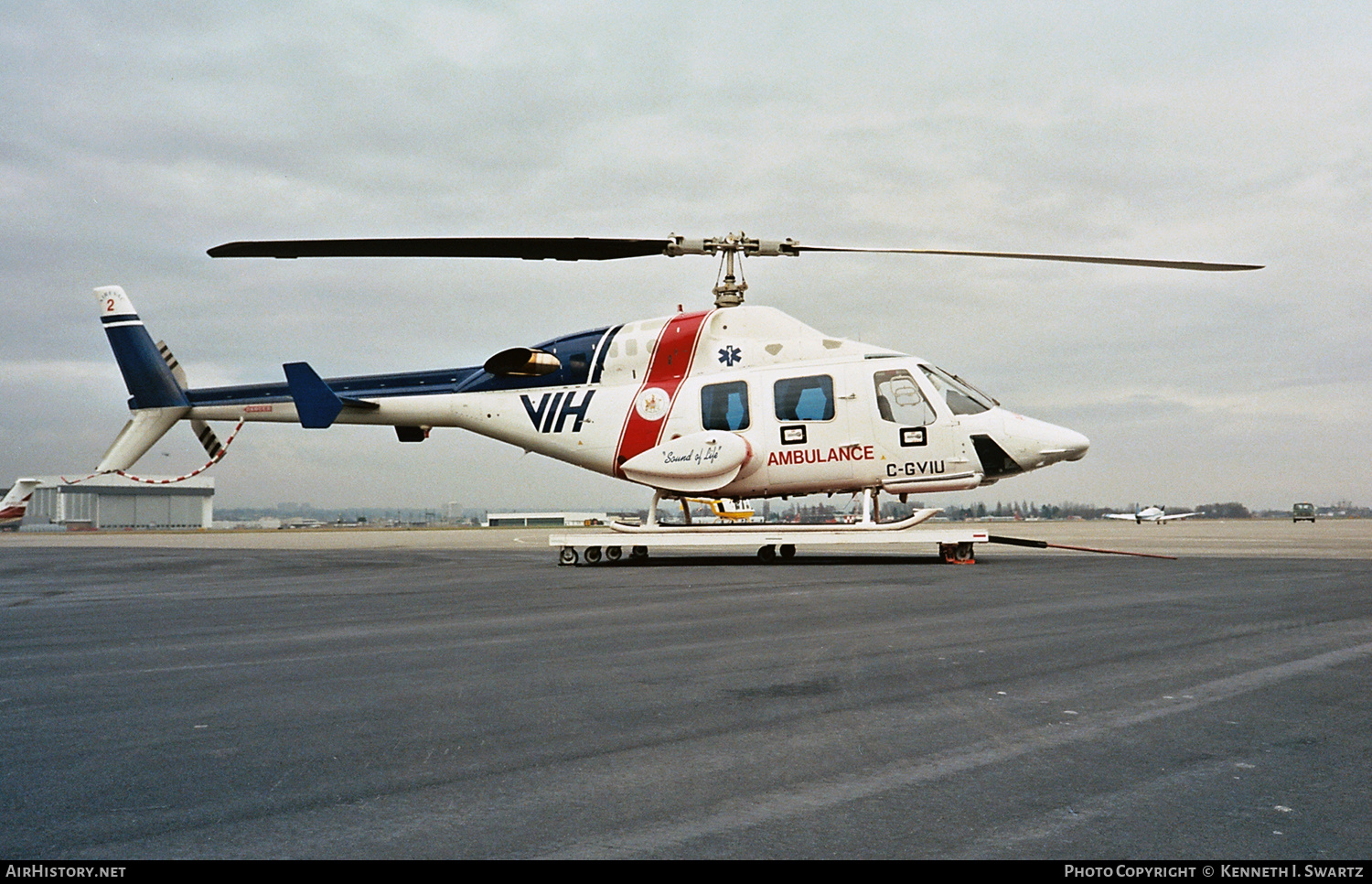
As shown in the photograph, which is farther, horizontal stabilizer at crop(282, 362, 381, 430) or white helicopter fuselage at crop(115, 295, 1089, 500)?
horizontal stabilizer at crop(282, 362, 381, 430)

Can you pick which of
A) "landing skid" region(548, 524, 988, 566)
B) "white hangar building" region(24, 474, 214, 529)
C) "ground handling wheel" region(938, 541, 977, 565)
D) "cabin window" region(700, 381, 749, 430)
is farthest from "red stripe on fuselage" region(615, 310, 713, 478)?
"white hangar building" region(24, 474, 214, 529)

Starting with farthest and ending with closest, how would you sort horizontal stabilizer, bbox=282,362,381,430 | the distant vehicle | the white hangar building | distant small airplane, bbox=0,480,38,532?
the white hangar building < distant small airplane, bbox=0,480,38,532 < the distant vehicle < horizontal stabilizer, bbox=282,362,381,430

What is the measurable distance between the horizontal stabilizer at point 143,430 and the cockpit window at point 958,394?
16862mm

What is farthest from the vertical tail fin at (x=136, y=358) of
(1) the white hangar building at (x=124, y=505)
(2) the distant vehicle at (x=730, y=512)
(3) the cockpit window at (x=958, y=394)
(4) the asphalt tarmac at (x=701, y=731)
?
(1) the white hangar building at (x=124, y=505)

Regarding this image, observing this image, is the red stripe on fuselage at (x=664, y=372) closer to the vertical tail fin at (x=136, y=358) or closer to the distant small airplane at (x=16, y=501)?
the vertical tail fin at (x=136, y=358)

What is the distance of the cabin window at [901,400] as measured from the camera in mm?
16281

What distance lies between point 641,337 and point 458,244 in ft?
15.7

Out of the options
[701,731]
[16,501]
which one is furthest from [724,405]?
[16,501]

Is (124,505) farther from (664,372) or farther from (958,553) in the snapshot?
(958,553)

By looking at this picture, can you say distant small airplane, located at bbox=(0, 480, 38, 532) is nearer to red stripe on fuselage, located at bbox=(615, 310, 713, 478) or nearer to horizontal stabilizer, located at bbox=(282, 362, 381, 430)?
horizontal stabilizer, located at bbox=(282, 362, 381, 430)

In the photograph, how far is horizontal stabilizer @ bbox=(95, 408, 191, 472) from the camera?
21297mm

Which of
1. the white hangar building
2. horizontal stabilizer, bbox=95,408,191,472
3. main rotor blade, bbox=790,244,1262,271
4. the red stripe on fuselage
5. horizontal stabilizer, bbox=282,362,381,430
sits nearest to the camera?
main rotor blade, bbox=790,244,1262,271

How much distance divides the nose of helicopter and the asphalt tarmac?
263 inches
